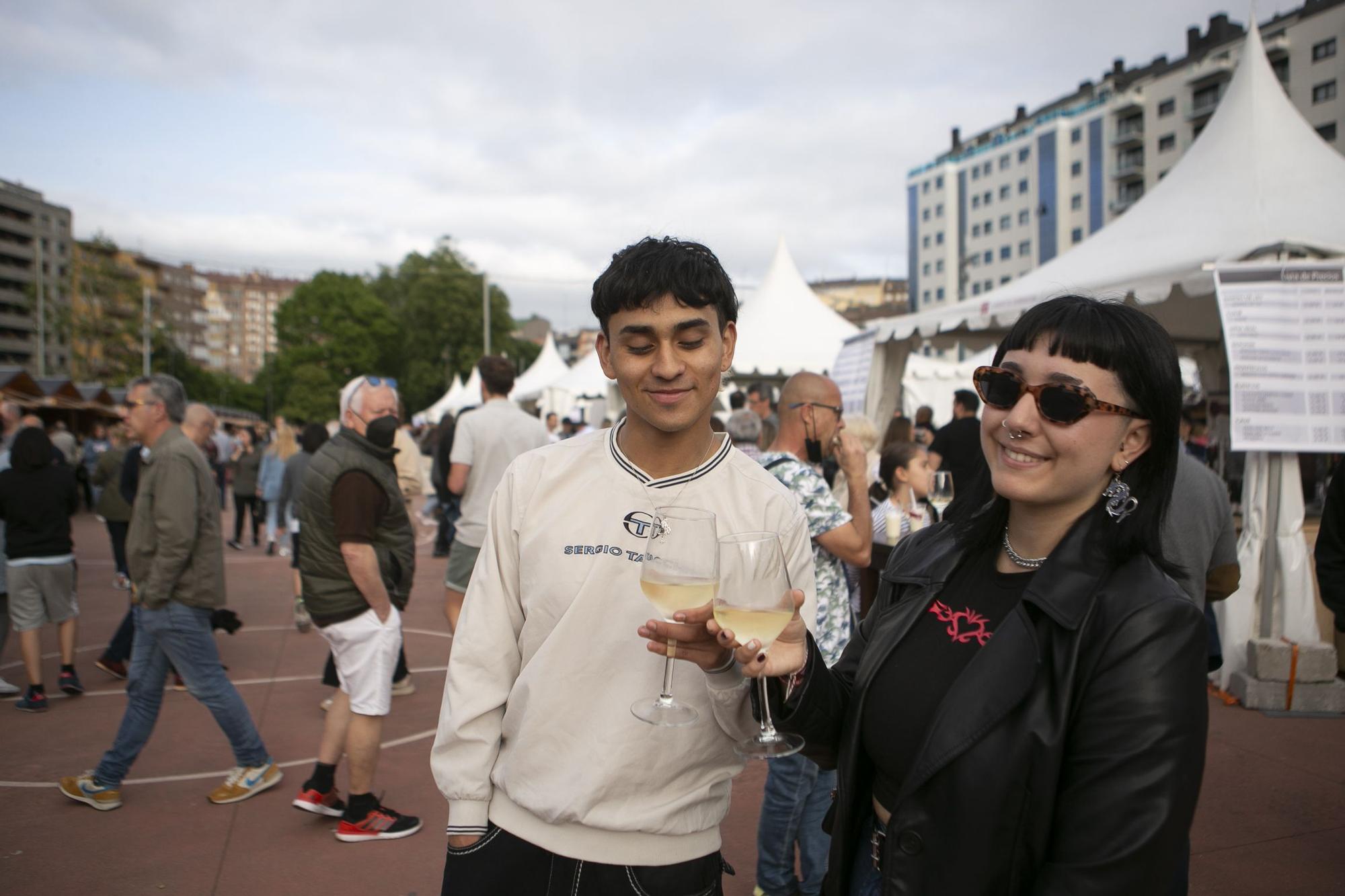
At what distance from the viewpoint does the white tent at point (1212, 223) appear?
271 inches

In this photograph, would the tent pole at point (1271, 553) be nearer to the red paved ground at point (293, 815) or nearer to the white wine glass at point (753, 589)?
the red paved ground at point (293, 815)

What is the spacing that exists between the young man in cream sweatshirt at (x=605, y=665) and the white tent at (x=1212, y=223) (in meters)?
5.56

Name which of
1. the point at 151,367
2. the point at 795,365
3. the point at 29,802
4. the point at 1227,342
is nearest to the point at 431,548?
the point at 795,365

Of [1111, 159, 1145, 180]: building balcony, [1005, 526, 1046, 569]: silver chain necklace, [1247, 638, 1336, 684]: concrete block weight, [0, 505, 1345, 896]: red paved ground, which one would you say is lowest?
[0, 505, 1345, 896]: red paved ground

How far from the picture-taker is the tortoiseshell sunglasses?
5.32ft

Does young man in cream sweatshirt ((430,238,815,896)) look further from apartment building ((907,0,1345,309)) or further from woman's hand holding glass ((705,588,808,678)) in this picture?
apartment building ((907,0,1345,309))

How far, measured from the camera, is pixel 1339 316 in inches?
245

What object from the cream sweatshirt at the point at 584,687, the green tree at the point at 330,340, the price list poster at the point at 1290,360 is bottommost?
the cream sweatshirt at the point at 584,687

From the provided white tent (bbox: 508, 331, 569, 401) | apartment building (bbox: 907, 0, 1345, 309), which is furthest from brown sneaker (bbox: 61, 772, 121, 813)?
apartment building (bbox: 907, 0, 1345, 309)

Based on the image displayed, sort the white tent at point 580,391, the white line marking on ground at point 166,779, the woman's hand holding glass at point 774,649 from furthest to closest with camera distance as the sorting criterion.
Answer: the white tent at point 580,391, the white line marking on ground at point 166,779, the woman's hand holding glass at point 774,649

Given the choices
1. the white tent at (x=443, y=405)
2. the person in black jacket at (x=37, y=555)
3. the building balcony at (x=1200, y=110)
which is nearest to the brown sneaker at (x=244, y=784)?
the person in black jacket at (x=37, y=555)

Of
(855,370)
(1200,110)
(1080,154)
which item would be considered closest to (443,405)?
(855,370)

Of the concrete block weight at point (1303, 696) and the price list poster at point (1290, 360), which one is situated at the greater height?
the price list poster at point (1290, 360)

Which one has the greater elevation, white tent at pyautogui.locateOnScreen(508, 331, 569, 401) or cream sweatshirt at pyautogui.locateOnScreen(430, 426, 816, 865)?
white tent at pyautogui.locateOnScreen(508, 331, 569, 401)
